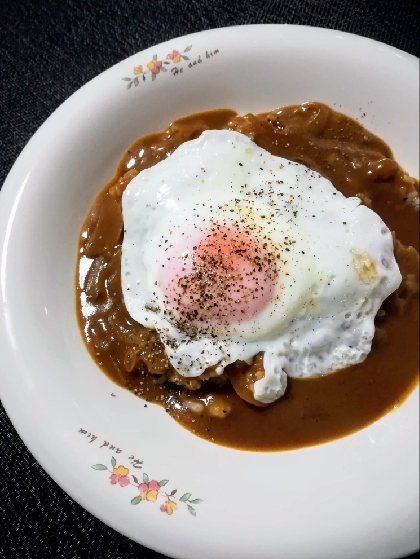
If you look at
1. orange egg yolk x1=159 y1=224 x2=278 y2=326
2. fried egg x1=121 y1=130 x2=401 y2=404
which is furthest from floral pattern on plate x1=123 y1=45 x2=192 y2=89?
orange egg yolk x1=159 y1=224 x2=278 y2=326

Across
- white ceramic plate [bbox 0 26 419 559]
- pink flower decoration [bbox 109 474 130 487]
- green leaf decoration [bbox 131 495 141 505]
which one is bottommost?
green leaf decoration [bbox 131 495 141 505]

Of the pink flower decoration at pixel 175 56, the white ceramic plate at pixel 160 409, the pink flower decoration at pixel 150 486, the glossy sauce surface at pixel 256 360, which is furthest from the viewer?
the pink flower decoration at pixel 175 56

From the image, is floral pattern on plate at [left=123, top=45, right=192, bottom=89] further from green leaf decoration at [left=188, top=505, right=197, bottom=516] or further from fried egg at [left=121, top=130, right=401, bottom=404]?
green leaf decoration at [left=188, top=505, right=197, bottom=516]

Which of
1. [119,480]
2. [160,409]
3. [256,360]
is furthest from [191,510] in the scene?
[256,360]

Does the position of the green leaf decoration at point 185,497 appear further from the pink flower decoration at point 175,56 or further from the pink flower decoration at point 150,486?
the pink flower decoration at point 175,56

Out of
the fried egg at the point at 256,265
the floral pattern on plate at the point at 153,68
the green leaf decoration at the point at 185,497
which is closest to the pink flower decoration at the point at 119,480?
the green leaf decoration at the point at 185,497

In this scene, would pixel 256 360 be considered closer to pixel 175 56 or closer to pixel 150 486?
pixel 150 486
